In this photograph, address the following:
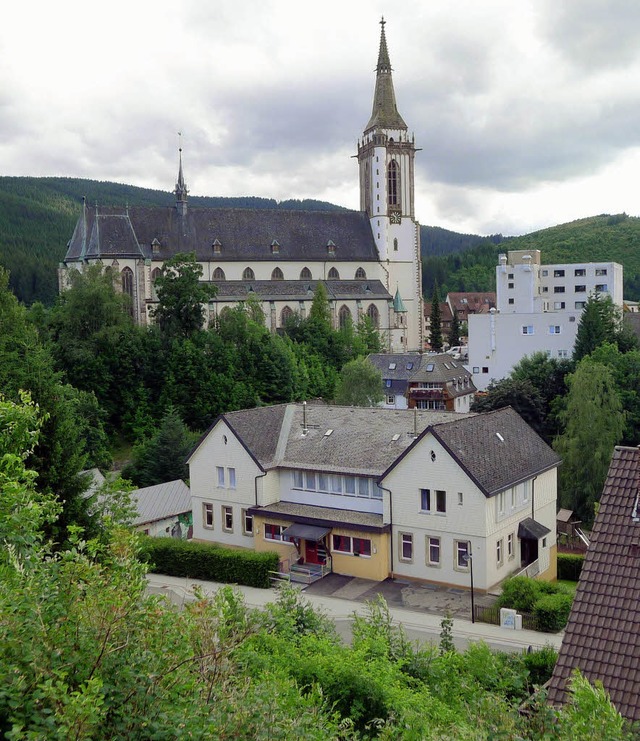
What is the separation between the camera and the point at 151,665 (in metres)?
7.76

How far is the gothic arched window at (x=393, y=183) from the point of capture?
94.2 meters

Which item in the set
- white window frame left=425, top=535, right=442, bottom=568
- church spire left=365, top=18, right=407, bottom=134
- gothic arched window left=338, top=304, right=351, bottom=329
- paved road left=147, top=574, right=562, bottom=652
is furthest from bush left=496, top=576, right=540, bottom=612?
church spire left=365, top=18, right=407, bottom=134

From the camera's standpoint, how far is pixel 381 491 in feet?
105

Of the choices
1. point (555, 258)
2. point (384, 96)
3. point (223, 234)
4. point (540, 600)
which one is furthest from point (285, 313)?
point (555, 258)

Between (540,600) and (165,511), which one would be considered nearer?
(540,600)

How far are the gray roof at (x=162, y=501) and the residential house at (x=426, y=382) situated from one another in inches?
1194

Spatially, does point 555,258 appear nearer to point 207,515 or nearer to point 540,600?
point 207,515

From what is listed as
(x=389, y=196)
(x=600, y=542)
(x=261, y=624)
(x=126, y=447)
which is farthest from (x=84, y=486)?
(x=389, y=196)

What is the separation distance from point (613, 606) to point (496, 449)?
20632mm

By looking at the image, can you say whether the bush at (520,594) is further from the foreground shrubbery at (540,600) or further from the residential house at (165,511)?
the residential house at (165,511)

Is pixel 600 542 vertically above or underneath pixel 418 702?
above

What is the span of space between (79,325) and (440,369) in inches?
1208

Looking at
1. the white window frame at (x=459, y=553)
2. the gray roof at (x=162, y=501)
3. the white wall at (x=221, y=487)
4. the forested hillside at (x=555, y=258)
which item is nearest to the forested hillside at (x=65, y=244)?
the forested hillside at (x=555, y=258)

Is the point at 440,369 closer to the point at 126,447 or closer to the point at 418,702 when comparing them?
the point at 126,447
